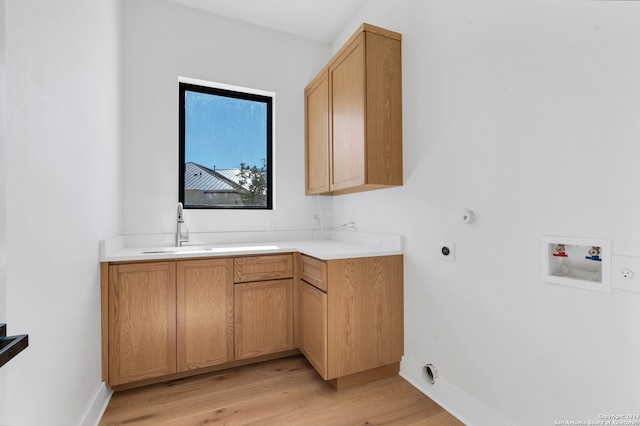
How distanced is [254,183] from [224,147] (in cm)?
45

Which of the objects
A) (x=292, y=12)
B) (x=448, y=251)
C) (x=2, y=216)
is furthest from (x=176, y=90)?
(x=448, y=251)

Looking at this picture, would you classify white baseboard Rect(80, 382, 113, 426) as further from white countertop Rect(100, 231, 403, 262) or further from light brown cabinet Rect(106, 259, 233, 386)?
white countertop Rect(100, 231, 403, 262)

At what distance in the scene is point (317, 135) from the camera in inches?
112

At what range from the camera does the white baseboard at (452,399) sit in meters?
1.56

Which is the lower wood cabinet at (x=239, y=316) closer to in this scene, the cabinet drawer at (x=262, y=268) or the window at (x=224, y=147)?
the cabinet drawer at (x=262, y=268)

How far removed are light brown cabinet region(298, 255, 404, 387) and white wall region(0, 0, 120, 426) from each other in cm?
133

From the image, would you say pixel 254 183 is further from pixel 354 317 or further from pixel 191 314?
pixel 354 317

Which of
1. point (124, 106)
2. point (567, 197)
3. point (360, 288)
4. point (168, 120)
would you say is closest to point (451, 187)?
point (567, 197)

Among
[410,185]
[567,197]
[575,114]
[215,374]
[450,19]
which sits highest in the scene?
[450,19]

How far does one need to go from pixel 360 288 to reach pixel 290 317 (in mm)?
703

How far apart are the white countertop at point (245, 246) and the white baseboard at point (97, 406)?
775 mm

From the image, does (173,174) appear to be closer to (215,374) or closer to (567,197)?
(215,374)

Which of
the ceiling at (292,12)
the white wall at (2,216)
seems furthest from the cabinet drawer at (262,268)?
the ceiling at (292,12)

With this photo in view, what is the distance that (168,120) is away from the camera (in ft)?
8.61
